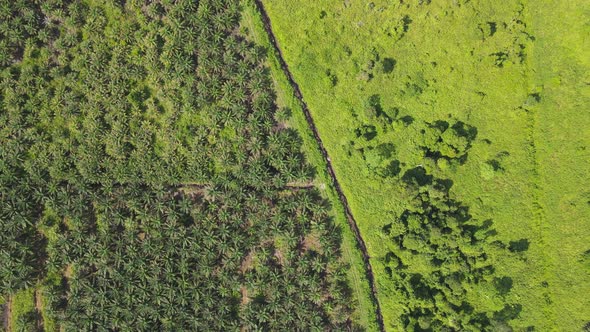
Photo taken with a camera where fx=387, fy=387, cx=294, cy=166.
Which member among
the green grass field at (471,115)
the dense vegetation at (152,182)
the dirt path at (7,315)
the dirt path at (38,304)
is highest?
the green grass field at (471,115)

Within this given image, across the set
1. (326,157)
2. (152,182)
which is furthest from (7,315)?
(326,157)

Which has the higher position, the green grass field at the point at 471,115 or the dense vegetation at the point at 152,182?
the green grass field at the point at 471,115

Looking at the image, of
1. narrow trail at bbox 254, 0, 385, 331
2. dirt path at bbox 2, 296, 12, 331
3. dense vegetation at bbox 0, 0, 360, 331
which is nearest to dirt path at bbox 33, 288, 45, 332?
dense vegetation at bbox 0, 0, 360, 331

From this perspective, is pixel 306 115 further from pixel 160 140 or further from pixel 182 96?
pixel 160 140

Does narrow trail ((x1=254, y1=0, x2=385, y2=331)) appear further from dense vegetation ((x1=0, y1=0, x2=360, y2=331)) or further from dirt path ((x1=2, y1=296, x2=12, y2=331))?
dirt path ((x1=2, y1=296, x2=12, y2=331))

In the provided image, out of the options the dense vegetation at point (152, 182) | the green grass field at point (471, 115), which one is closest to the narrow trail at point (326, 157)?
the green grass field at point (471, 115)

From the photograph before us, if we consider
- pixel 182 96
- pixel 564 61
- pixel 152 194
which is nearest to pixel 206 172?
pixel 152 194

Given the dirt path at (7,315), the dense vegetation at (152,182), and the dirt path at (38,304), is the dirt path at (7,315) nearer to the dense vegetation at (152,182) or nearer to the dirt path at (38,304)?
the dense vegetation at (152,182)
